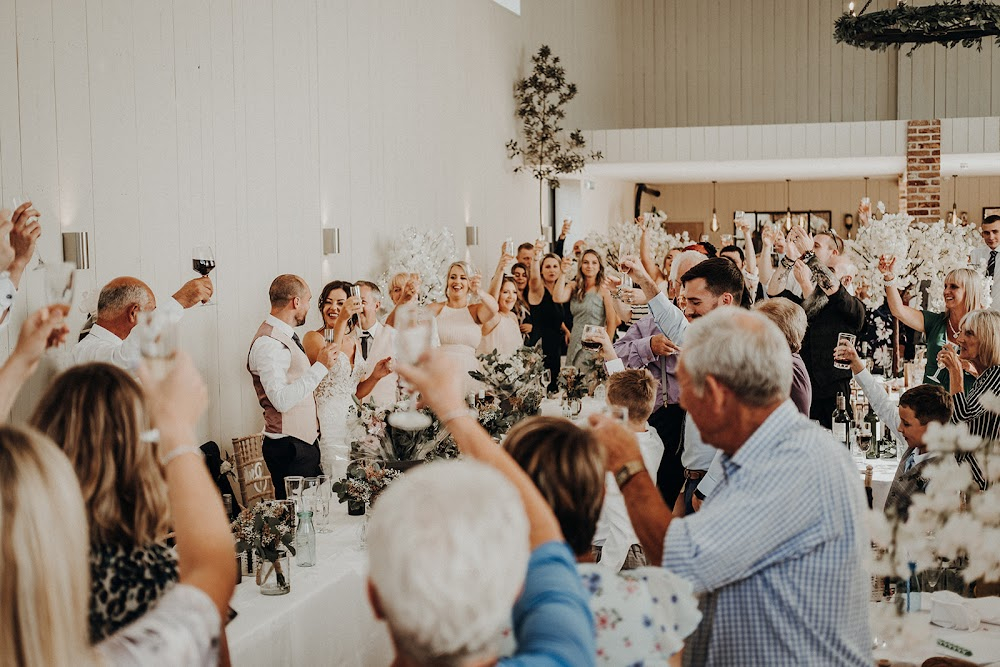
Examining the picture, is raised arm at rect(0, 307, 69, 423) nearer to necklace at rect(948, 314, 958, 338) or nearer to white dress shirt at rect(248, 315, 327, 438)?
white dress shirt at rect(248, 315, 327, 438)

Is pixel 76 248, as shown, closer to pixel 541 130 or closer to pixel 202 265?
pixel 202 265

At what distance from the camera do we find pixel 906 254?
9008mm

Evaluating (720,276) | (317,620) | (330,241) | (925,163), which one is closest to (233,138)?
(330,241)

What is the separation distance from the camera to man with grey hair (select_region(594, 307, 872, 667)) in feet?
6.03

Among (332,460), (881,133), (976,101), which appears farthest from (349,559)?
(976,101)

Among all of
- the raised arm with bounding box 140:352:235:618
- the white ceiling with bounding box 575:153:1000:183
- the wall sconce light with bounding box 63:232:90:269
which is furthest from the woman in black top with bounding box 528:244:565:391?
the raised arm with bounding box 140:352:235:618

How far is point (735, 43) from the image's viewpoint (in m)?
17.2

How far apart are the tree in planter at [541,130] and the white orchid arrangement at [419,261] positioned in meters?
3.32

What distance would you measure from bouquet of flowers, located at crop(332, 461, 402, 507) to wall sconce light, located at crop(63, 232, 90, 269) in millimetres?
2025

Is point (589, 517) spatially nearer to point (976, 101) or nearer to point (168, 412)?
point (168, 412)

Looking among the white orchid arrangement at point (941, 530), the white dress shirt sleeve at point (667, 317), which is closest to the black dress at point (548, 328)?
the white dress shirt sleeve at point (667, 317)

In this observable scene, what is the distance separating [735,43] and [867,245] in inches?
368

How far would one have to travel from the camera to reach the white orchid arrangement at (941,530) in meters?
1.71

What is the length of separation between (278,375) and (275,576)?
1996 mm
